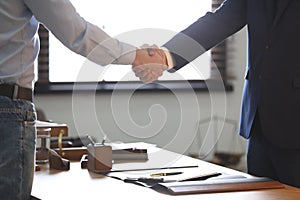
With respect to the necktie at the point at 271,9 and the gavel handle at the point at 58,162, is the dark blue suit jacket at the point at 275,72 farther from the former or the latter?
the gavel handle at the point at 58,162

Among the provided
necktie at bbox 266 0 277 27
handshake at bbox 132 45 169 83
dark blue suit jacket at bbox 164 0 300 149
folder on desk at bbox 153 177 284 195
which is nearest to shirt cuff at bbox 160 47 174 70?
handshake at bbox 132 45 169 83

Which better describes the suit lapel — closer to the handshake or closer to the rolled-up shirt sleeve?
the handshake

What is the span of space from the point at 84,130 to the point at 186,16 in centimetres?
137

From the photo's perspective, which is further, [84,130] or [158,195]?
[84,130]

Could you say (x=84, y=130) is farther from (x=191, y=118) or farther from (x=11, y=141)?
(x=11, y=141)

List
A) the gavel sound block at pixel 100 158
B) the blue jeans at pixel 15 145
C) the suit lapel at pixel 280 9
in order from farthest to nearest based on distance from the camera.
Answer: the suit lapel at pixel 280 9 < the gavel sound block at pixel 100 158 < the blue jeans at pixel 15 145

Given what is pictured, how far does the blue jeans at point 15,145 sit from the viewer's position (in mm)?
1903

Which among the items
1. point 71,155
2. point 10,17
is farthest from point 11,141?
point 71,155

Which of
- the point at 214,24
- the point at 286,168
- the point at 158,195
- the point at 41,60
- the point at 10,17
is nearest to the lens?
the point at 10,17

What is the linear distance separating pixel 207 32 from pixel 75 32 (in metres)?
1.14

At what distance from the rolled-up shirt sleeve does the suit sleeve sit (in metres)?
0.74

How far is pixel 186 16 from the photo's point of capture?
20.4ft

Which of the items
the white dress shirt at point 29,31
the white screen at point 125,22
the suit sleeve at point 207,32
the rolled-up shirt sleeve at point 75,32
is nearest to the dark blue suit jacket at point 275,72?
the suit sleeve at point 207,32

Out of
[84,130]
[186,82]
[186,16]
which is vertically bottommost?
[84,130]
